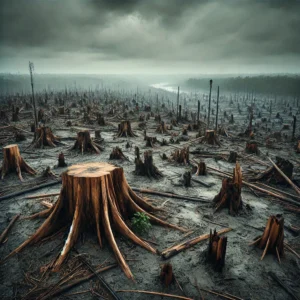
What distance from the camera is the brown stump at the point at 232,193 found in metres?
5.36

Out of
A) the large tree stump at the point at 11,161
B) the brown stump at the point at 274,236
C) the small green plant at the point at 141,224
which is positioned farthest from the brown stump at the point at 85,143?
the brown stump at the point at 274,236

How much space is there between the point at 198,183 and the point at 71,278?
4.90 meters

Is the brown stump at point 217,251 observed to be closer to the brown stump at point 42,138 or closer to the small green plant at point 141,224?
the small green plant at point 141,224

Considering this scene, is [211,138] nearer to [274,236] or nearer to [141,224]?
[274,236]

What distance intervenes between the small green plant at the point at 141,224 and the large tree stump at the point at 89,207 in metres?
0.25

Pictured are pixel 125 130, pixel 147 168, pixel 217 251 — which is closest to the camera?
pixel 217 251

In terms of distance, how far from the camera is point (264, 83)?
82.2 meters

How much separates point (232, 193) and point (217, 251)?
6.88 feet

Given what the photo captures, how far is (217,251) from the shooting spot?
11.7 feet

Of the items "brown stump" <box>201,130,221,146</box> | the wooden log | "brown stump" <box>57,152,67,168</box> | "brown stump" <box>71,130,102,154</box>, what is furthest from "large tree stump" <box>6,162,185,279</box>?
"brown stump" <box>201,130,221,146</box>

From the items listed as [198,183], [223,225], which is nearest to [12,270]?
[223,225]

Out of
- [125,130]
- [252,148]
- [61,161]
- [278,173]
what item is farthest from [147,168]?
[125,130]

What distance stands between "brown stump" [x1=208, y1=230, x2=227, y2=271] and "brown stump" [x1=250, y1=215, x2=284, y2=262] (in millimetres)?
869

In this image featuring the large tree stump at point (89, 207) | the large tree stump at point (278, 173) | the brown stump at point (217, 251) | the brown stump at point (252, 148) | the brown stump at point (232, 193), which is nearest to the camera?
the brown stump at point (217, 251)
